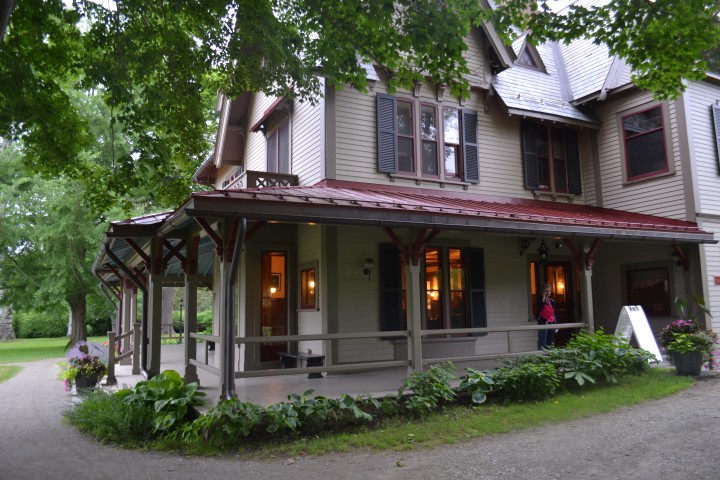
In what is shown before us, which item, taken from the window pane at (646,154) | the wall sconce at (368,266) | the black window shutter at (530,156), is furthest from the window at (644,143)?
the wall sconce at (368,266)

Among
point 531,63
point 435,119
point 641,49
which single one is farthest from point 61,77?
point 531,63

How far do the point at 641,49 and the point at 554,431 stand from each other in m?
5.21

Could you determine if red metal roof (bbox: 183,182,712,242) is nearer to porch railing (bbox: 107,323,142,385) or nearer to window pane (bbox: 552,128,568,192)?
window pane (bbox: 552,128,568,192)

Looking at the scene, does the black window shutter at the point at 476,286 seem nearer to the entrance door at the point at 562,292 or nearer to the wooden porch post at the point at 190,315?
the entrance door at the point at 562,292

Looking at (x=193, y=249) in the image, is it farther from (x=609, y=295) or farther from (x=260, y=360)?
(x=609, y=295)

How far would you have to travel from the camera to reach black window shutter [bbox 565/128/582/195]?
14477 mm

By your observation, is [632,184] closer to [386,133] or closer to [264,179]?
[386,133]

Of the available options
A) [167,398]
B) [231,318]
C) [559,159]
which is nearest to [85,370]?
[167,398]

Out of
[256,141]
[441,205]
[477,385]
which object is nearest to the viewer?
[477,385]

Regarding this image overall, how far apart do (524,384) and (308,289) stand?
4.80 m

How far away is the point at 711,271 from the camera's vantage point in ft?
42.0

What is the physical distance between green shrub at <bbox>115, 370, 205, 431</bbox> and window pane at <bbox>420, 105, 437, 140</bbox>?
24.0 feet

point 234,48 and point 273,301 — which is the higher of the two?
point 234,48

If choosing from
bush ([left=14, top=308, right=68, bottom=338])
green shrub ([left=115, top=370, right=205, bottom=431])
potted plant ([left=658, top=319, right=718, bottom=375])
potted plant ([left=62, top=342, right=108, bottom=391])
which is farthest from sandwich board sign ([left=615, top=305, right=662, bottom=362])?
bush ([left=14, top=308, right=68, bottom=338])
